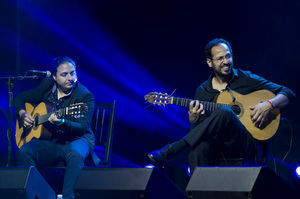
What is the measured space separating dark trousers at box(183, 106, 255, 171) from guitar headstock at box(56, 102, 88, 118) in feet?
4.28

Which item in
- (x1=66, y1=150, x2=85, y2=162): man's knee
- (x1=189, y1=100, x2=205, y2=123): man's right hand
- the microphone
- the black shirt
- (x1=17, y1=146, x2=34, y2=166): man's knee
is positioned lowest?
(x1=17, y1=146, x2=34, y2=166): man's knee

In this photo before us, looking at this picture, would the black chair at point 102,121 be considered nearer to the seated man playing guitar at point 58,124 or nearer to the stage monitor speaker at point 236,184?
the seated man playing guitar at point 58,124

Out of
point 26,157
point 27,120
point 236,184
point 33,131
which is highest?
point 236,184

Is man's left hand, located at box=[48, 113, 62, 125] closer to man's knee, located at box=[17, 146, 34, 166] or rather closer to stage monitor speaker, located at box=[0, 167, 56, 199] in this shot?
man's knee, located at box=[17, 146, 34, 166]

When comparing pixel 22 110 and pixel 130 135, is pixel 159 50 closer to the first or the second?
pixel 130 135

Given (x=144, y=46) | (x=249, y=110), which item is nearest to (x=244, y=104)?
(x=249, y=110)

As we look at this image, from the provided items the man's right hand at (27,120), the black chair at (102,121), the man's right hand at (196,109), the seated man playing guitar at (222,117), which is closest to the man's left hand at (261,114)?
the seated man playing guitar at (222,117)

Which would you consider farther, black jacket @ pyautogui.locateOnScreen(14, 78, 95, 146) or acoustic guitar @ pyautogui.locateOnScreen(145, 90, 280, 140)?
black jacket @ pyautogui.locateOnScreen(14, 78, 95, 146)

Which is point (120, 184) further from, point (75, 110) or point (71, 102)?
point (71, 102)

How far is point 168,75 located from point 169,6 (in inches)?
35.5

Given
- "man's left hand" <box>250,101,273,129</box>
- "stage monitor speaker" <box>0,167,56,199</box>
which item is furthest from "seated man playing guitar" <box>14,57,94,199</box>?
"man's left hand" <box>250,101,273,129</box>

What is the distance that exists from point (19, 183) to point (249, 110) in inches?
79.9

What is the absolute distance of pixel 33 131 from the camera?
4.07 metres

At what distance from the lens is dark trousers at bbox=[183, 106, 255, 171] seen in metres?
2.98
